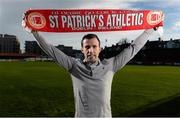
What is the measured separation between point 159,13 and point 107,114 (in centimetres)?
129

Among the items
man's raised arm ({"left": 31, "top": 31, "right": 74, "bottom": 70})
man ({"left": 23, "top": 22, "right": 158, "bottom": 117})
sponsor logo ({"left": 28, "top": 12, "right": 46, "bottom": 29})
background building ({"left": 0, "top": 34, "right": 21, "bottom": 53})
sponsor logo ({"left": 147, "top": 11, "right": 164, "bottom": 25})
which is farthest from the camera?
background building ({"left": 0, "top": 34, "right": 21, "bottom": 53})

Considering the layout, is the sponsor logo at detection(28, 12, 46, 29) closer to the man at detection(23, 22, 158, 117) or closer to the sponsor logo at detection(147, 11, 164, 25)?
the man at detection(23, 22, 158, 117)

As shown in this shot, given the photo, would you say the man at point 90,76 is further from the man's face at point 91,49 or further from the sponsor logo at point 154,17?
the sponsor logo at point 154,17

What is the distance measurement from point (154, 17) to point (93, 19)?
23.0 inches

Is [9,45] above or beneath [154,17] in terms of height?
above

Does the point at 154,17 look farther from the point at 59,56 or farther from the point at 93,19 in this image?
the point at 59,56

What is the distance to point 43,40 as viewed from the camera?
3402 millimetres

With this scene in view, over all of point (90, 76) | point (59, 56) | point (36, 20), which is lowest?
point (90, 76)

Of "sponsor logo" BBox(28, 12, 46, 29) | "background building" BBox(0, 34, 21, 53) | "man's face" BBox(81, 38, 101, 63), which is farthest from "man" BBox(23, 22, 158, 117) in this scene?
"background building" BBox(0, 34, 21, 53)

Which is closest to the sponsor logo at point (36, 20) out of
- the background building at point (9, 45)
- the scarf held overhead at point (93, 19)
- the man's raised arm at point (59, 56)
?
the scarf held overhead at point (93, 19)

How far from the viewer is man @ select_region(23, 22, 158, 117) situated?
3.22 meters

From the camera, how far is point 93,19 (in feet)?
13.6

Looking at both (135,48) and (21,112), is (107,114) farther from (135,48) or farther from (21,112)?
(21,112)

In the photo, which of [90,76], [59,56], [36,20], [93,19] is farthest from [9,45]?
[90,76]
